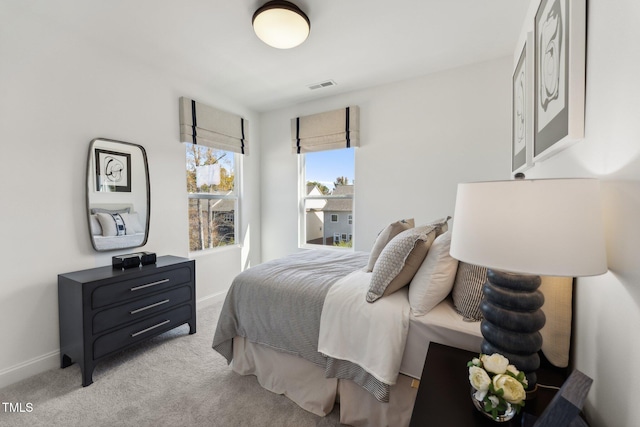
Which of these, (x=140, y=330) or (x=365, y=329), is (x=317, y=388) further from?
(x=140, y=330)

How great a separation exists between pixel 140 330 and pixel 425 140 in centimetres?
323

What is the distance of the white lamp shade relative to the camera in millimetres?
667

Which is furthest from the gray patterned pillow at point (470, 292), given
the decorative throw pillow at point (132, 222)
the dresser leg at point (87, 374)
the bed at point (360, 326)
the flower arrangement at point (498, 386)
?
the decorative throw pillow at point (132, 222)

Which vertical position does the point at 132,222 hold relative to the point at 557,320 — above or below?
above

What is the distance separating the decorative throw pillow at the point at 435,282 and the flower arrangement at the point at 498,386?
534 millimetres

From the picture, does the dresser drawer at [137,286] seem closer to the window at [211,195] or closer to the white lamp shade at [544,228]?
the window at [211,195]

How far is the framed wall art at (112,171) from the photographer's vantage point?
231 cm

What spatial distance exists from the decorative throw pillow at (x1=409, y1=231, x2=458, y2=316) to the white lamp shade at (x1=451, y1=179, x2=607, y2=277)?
0.60 metres

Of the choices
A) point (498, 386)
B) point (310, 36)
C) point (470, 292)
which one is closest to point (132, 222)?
point (310, 36)

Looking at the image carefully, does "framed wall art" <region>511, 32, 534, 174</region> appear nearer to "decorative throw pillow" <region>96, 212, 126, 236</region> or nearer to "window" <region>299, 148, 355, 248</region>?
"window" <region>299, 148, 355, 248</region>

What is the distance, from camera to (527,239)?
2.30ft

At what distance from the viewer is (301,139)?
12.1ft

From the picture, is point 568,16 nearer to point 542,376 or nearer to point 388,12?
point 388,12

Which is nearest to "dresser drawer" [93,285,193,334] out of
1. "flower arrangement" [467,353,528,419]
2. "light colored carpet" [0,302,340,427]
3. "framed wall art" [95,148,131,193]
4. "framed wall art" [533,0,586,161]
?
"light colored carpet" [0,302,340,427]
